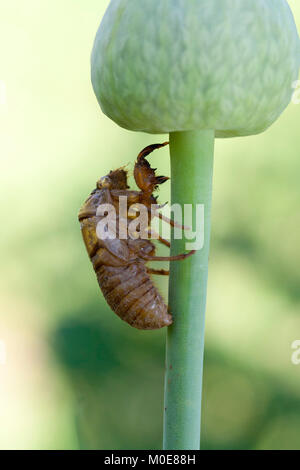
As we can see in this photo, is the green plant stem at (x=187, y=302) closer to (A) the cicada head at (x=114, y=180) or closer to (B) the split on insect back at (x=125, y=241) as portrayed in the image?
(B) the split on insect back at (x=125, y=241)

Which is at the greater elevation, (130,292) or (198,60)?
(198,60)

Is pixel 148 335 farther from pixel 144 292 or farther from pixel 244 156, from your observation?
pixel 144 292

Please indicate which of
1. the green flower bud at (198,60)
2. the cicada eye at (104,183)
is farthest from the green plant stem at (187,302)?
the cicada eye at (104,183)

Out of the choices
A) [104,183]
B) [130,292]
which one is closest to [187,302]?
[130,292]

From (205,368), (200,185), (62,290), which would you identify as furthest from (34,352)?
(200,185)

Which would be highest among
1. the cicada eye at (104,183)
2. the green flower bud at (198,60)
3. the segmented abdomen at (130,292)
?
the green flower bud at (198,60)

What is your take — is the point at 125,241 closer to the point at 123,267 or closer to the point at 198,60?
the point at 123,267
